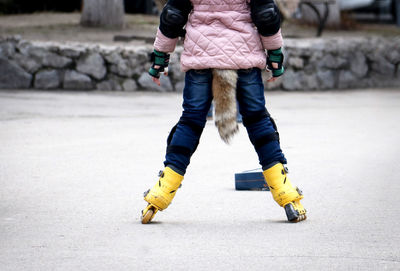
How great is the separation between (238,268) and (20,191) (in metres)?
2.30

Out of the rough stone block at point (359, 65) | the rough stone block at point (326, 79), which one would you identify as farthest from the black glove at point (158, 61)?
the rough stone block at point (359, 65)

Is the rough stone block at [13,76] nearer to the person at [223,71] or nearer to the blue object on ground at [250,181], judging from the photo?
the blue object on ground at [250,181]

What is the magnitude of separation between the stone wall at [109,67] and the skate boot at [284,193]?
8.46 metres

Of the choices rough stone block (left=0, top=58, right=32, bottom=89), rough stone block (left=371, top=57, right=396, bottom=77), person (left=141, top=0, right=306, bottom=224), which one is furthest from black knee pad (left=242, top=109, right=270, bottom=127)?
rough stone block (left=371, top=57, right=396, bottom=77)

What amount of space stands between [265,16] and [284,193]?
98 cm

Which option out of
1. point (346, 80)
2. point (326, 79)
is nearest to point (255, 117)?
point (326, 79)

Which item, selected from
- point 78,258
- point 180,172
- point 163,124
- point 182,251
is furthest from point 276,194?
point 163,124

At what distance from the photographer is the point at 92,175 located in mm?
6023

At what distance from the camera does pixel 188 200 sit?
5.20 meters

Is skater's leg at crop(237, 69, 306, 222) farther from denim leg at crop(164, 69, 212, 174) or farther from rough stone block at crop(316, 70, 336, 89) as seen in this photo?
rough stone block at crop(316, 70, 336, 89)

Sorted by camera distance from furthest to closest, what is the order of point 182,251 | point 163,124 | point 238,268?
1. point 163,124
2. point 182,251
3. point 238,268

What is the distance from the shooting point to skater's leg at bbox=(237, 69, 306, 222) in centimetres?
444

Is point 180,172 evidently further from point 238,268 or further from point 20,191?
point 20,191

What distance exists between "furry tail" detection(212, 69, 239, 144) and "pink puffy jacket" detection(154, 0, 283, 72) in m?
0.05
